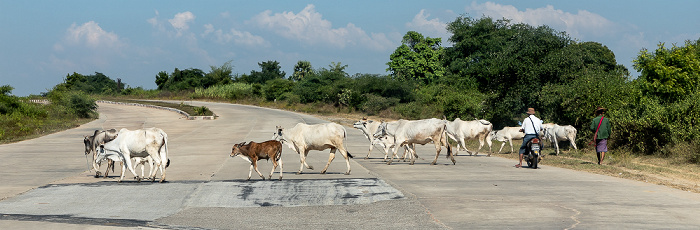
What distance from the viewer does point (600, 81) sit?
29875 millimetres

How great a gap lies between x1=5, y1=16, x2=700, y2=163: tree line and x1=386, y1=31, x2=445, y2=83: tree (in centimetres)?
977

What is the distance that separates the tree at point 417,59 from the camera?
Result: 87312 mm

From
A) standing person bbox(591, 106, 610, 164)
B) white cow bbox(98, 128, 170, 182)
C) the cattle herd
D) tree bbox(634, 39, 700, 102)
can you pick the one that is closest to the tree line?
tree bbox(634, 39, 700, 102)

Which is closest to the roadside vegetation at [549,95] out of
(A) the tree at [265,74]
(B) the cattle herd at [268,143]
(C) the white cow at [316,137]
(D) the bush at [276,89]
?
(D) the bush at [276,89]

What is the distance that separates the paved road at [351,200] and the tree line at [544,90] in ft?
27.5

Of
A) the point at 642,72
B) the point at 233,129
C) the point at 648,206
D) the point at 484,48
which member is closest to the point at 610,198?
the point at 648,206

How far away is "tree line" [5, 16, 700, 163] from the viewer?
82.1 feet

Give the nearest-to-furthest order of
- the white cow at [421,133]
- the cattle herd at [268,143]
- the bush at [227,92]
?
the cattle herd at [268,143], the white cow at [421,133], the bush at [227,92]

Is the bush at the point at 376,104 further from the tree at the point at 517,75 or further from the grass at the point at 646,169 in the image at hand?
the grass at the point at 646,169

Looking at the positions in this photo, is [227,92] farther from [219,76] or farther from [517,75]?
[517,75]

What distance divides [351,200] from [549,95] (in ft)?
77.1

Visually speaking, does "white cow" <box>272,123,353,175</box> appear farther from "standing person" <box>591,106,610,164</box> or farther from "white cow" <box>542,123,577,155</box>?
"white cow" <box>542,123,577,155</box>

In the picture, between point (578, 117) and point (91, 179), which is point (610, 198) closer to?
point (91, 179)

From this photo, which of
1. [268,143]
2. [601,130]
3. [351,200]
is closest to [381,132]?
[601,130]
